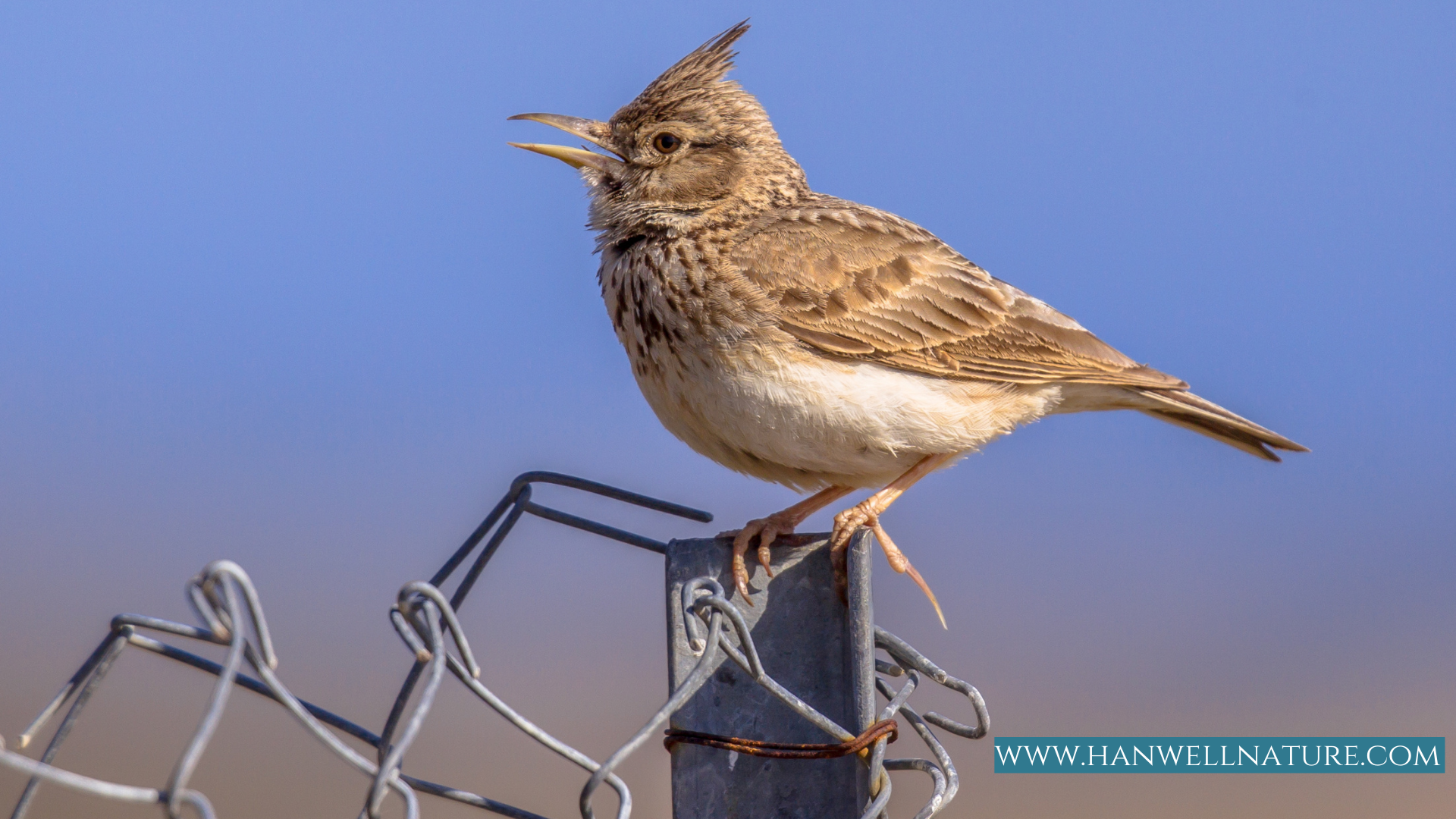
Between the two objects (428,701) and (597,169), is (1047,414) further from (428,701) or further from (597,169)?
(428,701)

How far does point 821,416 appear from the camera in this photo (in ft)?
13.8

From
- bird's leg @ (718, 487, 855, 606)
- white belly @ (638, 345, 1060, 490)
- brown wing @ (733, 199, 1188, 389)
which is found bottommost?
bird's leg @ (718, 487, 855, 606)

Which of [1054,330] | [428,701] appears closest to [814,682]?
[428,701]

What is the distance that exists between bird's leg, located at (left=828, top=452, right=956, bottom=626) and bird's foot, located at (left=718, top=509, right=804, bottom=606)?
0.53 feet

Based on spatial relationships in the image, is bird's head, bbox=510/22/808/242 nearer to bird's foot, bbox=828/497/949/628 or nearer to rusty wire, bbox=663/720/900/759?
bird's foot, bbox=828/497/949/628

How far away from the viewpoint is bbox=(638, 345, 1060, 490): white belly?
4172 mm

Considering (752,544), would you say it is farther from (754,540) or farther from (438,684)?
(438,684)

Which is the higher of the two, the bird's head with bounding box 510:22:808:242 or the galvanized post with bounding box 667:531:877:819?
the bird's head with bounding box 510:22:808:242

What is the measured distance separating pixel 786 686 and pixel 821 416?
1.53 metres

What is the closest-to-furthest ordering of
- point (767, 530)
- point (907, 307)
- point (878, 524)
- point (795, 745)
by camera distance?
point (795, 745)
point (767, 530)
point (878, 524)
point (907, 307)

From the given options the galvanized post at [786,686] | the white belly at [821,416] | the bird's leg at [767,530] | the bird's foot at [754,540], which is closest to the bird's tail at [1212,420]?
the white belly at [821,416]

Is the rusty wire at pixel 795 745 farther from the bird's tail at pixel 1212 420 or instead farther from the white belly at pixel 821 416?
the bird's tail at pixel 1212 420

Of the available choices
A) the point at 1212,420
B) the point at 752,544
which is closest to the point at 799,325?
the point at 752,544

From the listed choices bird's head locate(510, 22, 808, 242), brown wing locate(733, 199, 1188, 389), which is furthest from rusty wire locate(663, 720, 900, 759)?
bird's head locate(510, 22, 808, 242)
